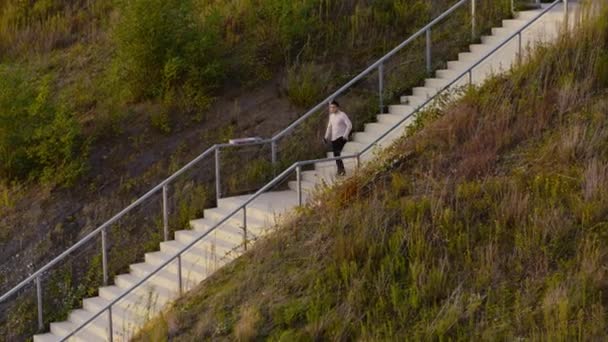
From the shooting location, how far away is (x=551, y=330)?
465 inches

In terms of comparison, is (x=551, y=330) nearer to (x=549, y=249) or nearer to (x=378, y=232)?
(x=549, y=249)

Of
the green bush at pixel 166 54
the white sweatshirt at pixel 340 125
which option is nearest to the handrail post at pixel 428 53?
the white sweatshirt at pixel 340 125

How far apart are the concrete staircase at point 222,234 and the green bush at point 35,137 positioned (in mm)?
3967

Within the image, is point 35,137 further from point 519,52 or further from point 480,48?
point 519,52

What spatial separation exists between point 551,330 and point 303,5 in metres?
12.9

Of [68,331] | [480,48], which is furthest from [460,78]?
[68,331]

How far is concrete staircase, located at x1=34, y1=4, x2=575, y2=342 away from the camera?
15805 mm

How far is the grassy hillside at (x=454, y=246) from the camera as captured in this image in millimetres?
12539

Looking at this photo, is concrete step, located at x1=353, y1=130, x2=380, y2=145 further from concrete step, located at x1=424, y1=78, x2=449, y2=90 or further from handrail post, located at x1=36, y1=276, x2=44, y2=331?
handrail post, located at x1=36, y1=276, x2=44, y2=331

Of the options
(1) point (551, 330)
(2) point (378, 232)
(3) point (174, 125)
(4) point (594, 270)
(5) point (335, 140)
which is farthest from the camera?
(3) point (174, 125)

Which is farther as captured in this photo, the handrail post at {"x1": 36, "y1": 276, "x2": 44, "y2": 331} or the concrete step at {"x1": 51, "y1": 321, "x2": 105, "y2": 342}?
the handrail post at {"x1": 36, "y1": 276, "x2": 44, "y2": 331}

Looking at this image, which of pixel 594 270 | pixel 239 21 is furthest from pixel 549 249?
pixel 239 21

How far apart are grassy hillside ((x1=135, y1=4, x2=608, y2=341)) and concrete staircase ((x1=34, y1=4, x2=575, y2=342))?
2.80 ft

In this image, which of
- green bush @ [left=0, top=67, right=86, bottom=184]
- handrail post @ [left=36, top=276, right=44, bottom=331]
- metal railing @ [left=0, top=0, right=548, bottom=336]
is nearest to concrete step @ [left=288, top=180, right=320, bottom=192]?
metal railing @ [left=0, top=0, right=548, bottom=336]
